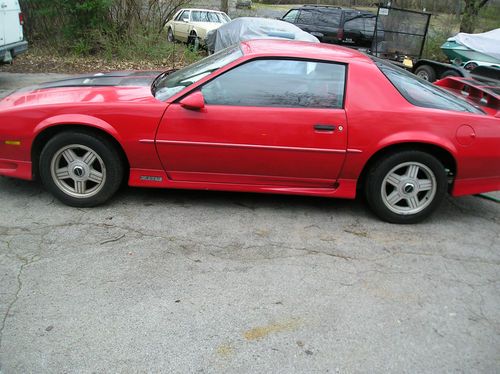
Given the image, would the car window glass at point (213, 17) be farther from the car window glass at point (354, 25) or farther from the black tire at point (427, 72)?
the black tire at point (427, 72)

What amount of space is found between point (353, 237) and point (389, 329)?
1.17 meters

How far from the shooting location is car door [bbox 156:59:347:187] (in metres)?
3.97

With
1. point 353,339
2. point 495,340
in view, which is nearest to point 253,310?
point 353,339

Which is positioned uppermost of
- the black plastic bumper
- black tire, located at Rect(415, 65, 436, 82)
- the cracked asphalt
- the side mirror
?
the side mirror

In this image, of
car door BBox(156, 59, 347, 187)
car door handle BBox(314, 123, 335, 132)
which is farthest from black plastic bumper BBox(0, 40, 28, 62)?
car door handle BBox(314, 123, 335, 132)

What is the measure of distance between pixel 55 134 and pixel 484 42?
940 cm

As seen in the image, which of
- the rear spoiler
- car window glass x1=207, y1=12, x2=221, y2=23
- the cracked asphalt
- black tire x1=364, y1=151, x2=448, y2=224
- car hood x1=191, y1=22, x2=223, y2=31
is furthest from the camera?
car window glass x1=207, y1=12, x2=221, y2=23

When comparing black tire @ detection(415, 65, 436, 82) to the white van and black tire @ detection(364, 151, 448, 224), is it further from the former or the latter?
the white van

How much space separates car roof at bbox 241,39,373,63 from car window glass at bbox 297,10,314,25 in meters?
10.1

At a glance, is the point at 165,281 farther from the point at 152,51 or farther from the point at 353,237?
the point at 152,51

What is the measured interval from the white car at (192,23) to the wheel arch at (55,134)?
11.7 m

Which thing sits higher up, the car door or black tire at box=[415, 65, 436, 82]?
the car door

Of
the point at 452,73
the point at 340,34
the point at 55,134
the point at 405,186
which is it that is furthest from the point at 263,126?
the point at 340,34

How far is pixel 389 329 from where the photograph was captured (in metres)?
2.92
